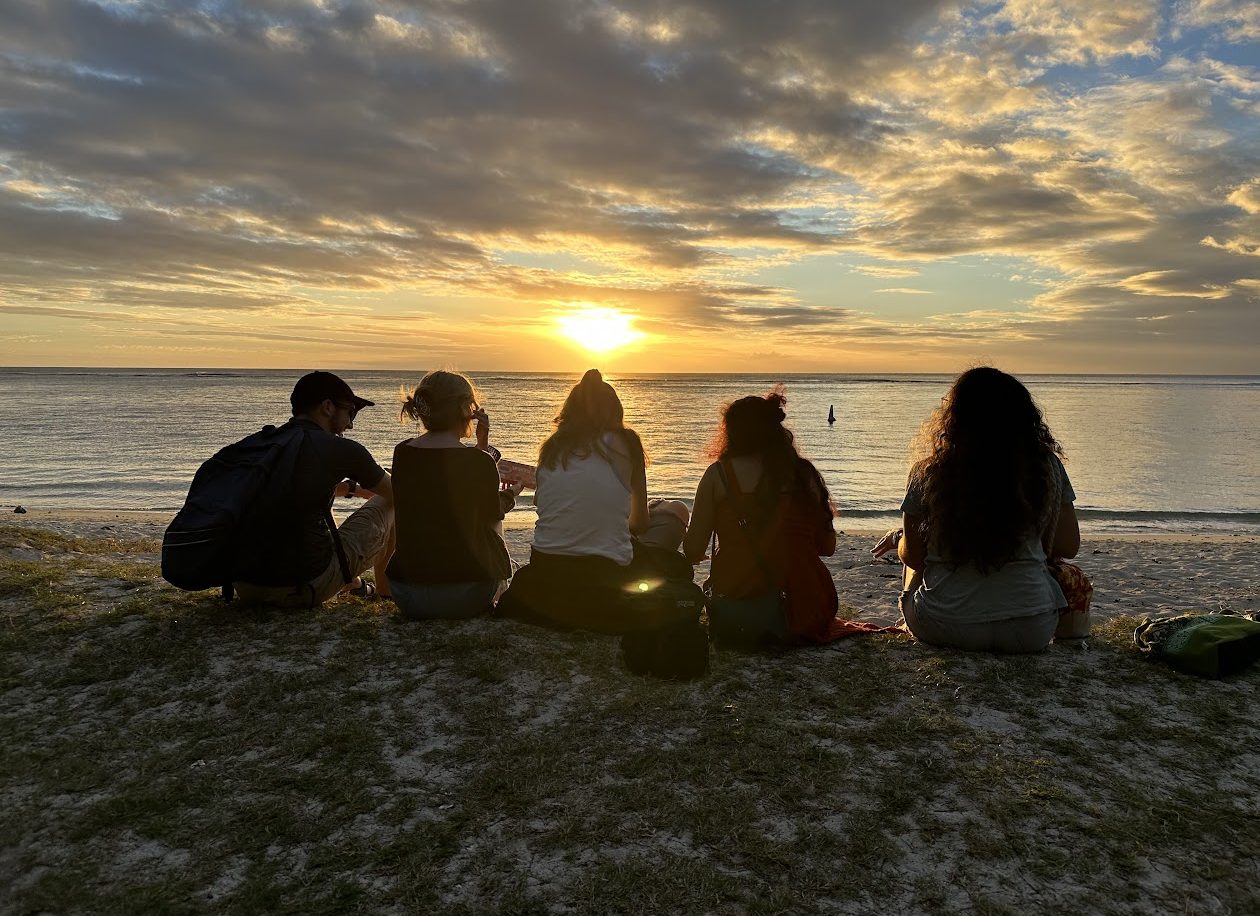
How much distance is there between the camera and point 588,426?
559 cm

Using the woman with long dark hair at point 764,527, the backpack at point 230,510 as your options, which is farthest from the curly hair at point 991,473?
the backpack at point 230,510

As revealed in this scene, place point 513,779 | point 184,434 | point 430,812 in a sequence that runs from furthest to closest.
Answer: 1. point 184,434
2. point 513,779
3. point 430,812

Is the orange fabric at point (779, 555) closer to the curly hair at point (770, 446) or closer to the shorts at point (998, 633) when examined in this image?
the curly hair at point (770, 446)

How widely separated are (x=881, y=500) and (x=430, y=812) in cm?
1732

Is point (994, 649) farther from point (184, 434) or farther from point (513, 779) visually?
point (184, 434)

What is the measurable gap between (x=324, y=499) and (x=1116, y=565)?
38.1ft

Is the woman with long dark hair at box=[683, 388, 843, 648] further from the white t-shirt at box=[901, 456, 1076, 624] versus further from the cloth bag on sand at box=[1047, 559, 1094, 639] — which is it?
the cloth bag on sand at box=[1047, 559, 1094, 639]

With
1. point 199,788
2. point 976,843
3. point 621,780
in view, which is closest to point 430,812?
point 621,780

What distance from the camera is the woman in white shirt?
5.52 m

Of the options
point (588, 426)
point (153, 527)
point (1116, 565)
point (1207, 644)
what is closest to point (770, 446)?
point (588, 426)

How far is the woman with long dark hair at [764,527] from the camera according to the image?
5.32 m

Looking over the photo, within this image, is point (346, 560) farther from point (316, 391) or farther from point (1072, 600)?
point (1072, 600)

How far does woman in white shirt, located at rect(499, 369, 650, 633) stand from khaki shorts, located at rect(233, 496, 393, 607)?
1.47 m

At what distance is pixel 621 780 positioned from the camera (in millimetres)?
3824
